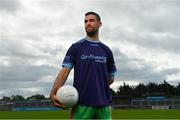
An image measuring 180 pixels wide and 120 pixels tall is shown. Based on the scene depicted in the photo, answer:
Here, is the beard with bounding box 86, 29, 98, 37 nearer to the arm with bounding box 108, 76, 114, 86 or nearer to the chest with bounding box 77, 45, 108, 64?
the chest with bounding box 77, 45, 108, 64

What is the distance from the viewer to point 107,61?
6.94m

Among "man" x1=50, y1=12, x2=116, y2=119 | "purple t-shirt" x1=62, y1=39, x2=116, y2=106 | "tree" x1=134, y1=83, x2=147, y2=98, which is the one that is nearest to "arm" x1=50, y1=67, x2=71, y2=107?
"man" x1=50, y1=12, x2=116, y2=119

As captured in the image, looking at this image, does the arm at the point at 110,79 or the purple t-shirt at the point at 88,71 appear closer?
the purple t-shirt at the point at 88,71

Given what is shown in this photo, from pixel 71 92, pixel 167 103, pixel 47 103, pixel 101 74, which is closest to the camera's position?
pixel 71 92

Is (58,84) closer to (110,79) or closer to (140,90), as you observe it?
(110,79)

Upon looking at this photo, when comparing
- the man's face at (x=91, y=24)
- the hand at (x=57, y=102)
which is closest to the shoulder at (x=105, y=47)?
the man's face at (x=91, y=24)

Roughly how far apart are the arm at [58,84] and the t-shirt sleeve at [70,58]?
0.23 ft

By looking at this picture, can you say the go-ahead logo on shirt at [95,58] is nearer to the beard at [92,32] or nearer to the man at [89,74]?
the man at [89,74]

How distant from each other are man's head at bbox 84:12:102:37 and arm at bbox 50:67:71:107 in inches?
24.6

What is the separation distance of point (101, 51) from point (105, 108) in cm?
82

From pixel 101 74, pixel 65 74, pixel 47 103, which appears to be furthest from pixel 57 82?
pixel 47 103

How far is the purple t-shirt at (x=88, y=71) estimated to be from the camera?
6.50m

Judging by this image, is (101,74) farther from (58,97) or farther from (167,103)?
(167,103)

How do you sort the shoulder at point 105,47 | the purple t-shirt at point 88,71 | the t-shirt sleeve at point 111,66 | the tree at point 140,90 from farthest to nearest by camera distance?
the tree at point 140,90 → the t-shirt sleeve at point 111,66 → the shoulder at point 105,47 → the purple t-shirt at point 88,71
